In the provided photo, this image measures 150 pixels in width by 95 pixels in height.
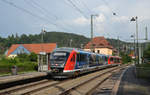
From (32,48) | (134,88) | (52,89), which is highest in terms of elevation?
(32,48)

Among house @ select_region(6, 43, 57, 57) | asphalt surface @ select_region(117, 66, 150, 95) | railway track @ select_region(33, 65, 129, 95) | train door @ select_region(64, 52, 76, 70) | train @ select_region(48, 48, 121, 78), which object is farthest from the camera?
house @ select_region(6, 43, 57, 57)

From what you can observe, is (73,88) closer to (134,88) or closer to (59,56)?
(134,88)

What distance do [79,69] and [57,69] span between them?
3366 mm

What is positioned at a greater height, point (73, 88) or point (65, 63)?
point (65, 63)

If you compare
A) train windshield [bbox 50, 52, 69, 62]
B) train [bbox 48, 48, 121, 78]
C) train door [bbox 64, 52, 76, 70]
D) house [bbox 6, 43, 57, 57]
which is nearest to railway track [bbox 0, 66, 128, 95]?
train [bbox 48, 48, 121, 78]

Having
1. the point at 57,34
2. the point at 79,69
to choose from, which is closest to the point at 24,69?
the point at 79,69

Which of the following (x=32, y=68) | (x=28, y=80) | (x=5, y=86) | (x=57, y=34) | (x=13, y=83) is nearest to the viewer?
(x=5, y=86)

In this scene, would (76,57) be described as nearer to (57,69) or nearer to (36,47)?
(57,69)

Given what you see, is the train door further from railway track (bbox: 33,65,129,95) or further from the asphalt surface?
the asphalt surface

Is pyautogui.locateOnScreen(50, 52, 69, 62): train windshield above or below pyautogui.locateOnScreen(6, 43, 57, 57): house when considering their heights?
below

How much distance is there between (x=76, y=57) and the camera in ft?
63.2

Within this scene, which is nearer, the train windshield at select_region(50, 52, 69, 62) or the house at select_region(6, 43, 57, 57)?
the train windshield at select_region(50, 52, 69, 62)

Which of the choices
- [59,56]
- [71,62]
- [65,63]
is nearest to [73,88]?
[65,63]

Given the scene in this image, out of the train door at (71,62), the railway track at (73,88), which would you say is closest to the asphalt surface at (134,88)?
the railway track at (73,88)
